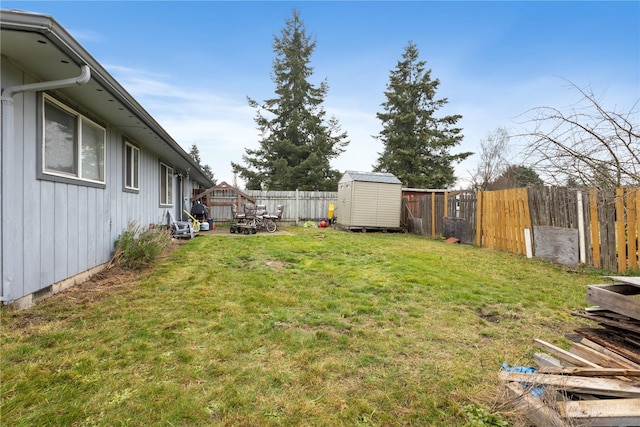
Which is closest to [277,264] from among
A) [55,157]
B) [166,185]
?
[55,157]

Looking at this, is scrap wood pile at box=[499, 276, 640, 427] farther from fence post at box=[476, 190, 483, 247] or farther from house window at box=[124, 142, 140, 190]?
fence post at box=[476, 190, 483, 247]

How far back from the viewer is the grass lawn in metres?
1.66

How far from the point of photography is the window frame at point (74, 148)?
313 centimetres

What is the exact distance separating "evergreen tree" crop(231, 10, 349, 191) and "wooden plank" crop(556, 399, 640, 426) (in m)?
19.6

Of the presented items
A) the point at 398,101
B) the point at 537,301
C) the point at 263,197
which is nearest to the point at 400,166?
the point at 398,101

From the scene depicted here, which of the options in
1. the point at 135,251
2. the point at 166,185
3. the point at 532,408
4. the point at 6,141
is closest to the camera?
the point at 532,408

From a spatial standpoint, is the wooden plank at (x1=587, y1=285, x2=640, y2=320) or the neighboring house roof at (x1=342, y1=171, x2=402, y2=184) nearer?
the wooden plank at (x1=587, y1=285, x2=640, y2=320)

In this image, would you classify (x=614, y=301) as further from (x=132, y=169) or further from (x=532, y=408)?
(x=132, y=169)

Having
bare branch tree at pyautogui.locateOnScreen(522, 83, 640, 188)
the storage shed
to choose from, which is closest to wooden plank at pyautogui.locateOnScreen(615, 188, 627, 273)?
bare branch tree at pyautogui.locateOnScreen(522, 83, 640, 188)

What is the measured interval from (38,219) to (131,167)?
3.15 metres

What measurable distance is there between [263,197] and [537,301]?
12.1m

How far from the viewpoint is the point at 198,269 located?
194 inches

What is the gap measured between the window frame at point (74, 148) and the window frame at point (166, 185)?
3.79 meters

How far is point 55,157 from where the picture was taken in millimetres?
3443
